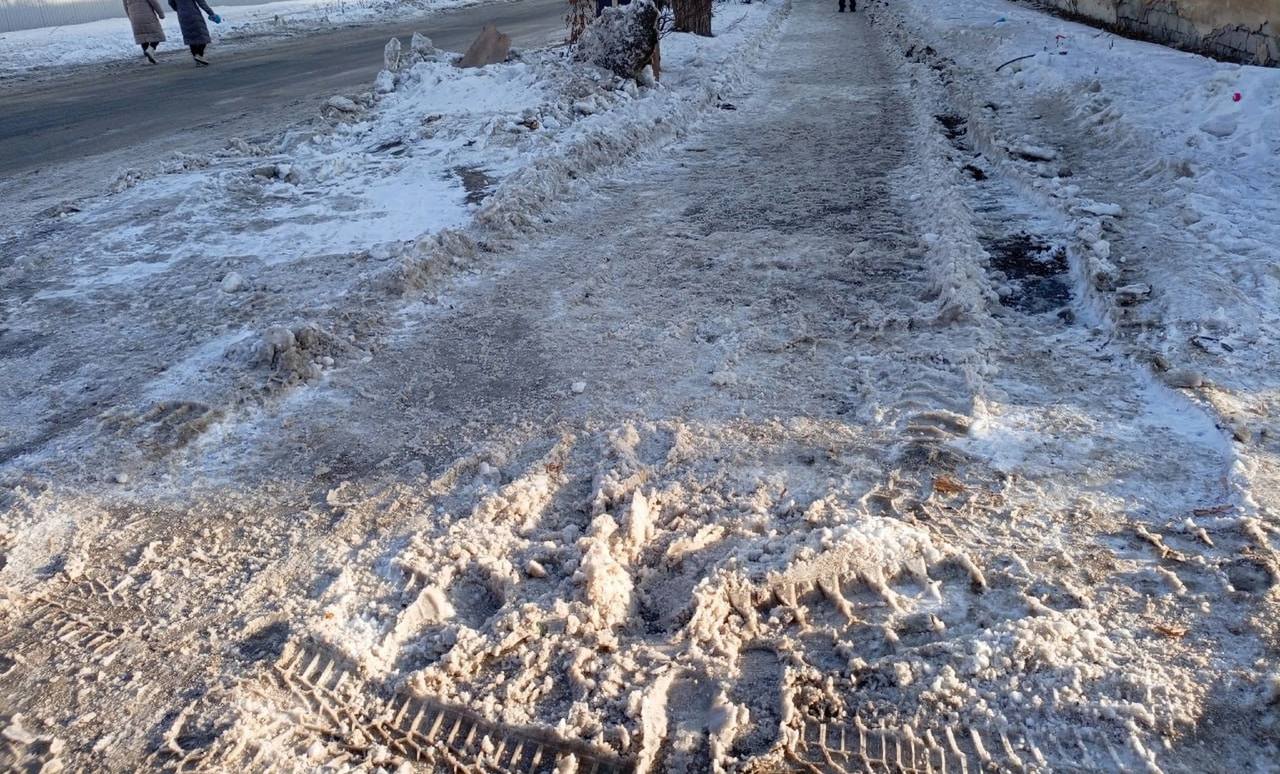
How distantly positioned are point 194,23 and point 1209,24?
16400 millimetres

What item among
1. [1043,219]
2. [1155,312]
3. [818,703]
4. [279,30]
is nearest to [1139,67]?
[1043,219]

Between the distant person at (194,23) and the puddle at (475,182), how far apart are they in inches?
430

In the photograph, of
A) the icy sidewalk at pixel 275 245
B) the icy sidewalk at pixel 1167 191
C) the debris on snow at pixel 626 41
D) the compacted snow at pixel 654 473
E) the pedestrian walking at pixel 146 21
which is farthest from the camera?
the pedestrian walking at pixel 146 21

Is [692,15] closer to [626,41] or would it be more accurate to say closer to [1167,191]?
[626,41]

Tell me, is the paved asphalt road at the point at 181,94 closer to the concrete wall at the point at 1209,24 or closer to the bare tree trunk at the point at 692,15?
the bare tree trunk at the point at 692,15

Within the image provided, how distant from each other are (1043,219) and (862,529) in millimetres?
4098

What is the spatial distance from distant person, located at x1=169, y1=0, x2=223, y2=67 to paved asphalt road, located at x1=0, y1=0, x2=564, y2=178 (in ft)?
1.38

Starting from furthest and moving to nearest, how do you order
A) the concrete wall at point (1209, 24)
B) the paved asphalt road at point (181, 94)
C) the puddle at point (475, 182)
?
1. the paved asphalt road at point (181, 94)
2. the concrete wall at point (1209, 24)
3. the puddle at point (475, 182)

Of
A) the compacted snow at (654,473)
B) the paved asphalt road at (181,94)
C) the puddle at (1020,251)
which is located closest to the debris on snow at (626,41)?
the paved asphalt road at (181,94)

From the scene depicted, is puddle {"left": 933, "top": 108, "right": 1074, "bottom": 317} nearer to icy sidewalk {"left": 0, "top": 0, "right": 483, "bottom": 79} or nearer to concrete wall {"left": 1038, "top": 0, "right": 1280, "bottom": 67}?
concrete wall {"left": 1038, "top": 0, "right": 1280, "bottom": 67}

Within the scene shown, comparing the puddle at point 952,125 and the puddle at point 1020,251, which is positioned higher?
the puddle at point 952,125

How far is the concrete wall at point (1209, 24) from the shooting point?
29.6ft

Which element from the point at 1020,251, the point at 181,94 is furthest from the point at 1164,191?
the point at 181,94

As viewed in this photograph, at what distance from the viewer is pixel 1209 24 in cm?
1031
